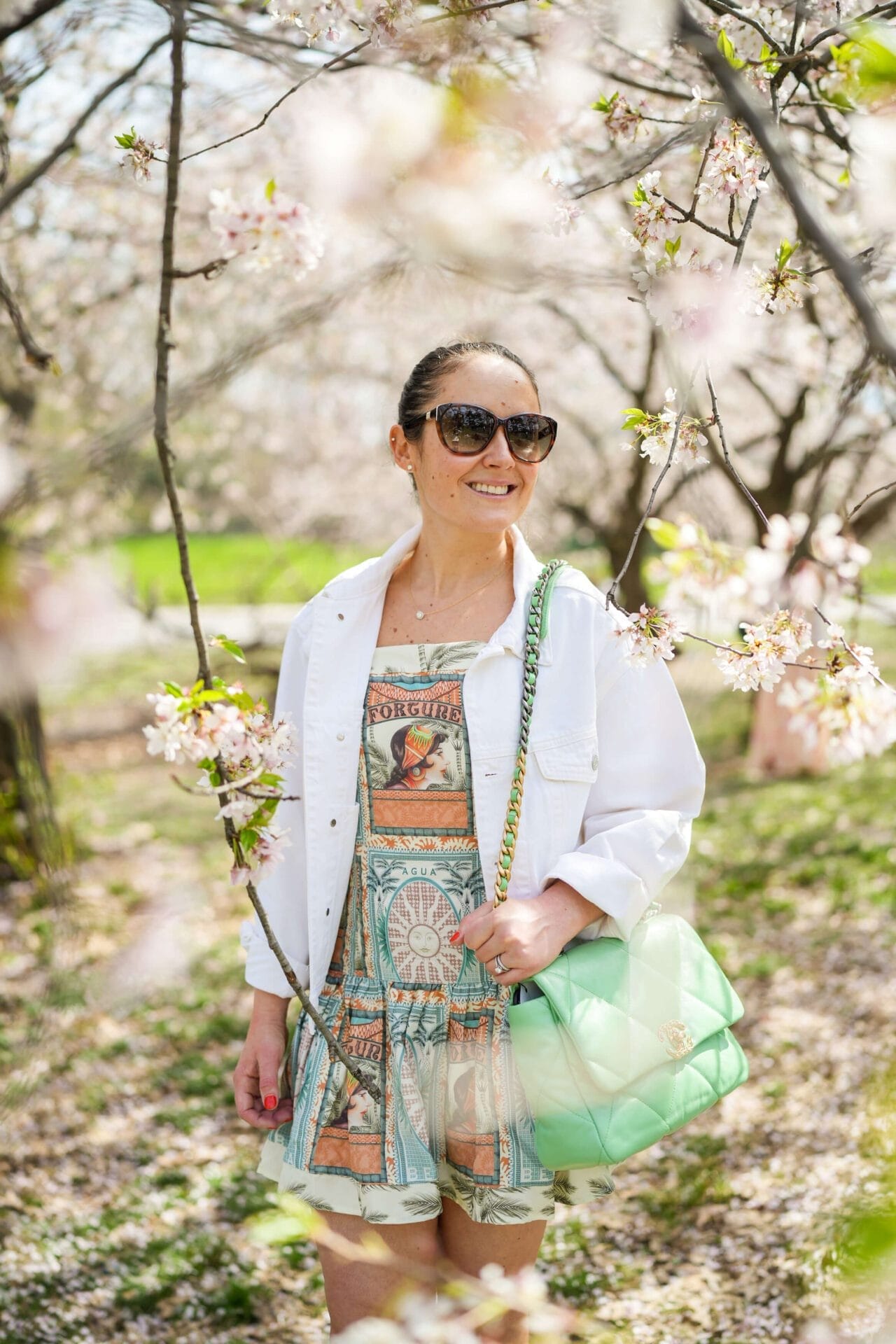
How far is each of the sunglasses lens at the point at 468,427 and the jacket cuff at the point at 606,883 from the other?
654mm

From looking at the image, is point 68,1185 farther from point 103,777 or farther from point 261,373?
point 261,373

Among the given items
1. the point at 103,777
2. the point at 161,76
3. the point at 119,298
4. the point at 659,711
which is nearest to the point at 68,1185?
the point at 659,711

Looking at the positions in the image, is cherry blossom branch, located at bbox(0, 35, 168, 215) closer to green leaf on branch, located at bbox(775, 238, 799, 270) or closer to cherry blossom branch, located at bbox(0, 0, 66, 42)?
cherry blossom branch, located at bbox(0, 0, 66, 42)

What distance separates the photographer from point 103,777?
8.99 m

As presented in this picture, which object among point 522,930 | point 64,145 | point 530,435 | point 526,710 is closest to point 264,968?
point 522,930

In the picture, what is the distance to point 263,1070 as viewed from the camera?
75.3 inches

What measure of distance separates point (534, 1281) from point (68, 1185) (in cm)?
251

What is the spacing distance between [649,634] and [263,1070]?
98cm

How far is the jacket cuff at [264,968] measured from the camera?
6.25 ft

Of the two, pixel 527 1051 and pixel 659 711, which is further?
pixel 659 711

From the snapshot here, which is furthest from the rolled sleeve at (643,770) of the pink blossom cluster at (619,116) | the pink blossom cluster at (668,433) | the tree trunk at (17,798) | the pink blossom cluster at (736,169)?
the tree trunk at (17,798)

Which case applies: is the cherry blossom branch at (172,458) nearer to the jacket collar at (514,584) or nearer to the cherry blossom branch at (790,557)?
the jacket collar at (514,584)

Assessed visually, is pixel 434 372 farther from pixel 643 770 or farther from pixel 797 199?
pixel 797 199

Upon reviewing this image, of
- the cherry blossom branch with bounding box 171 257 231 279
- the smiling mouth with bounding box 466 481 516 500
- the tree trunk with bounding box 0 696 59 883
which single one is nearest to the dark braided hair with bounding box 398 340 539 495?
the smiling mouth with bounding box 466 481 516 500
